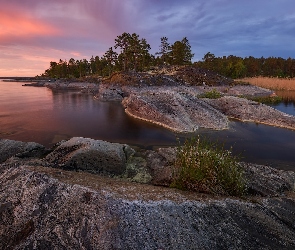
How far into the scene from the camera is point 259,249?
4531 mm

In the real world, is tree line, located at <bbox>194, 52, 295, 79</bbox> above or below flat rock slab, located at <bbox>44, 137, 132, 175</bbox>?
above

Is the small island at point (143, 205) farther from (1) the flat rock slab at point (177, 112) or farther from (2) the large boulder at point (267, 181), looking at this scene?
(1) the flat rock slab at point (177, 112)

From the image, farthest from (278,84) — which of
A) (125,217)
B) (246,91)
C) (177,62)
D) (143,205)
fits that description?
(125,217)

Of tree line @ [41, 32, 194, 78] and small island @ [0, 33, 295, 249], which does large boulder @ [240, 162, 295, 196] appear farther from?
tree line @ [41, 32, 194, 78]

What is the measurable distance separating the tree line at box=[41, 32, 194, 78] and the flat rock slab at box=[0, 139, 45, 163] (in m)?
70.2

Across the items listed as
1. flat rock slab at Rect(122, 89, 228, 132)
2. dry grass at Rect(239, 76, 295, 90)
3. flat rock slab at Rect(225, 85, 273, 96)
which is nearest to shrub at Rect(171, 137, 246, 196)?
flat rock slab at Rect(122, 89, 228, 132)

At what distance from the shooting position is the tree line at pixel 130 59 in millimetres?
82625

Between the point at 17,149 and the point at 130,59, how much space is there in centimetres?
8167

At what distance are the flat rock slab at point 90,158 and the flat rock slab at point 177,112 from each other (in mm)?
9558

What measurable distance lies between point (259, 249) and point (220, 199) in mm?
1366

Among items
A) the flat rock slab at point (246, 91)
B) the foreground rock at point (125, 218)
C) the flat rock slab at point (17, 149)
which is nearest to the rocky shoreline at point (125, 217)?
the foreground rock at point (125, 218)

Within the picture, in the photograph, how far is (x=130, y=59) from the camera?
288 ft

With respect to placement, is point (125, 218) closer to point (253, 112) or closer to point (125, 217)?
point (125, 217)

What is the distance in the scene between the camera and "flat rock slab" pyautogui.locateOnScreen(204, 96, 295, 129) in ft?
67.8
